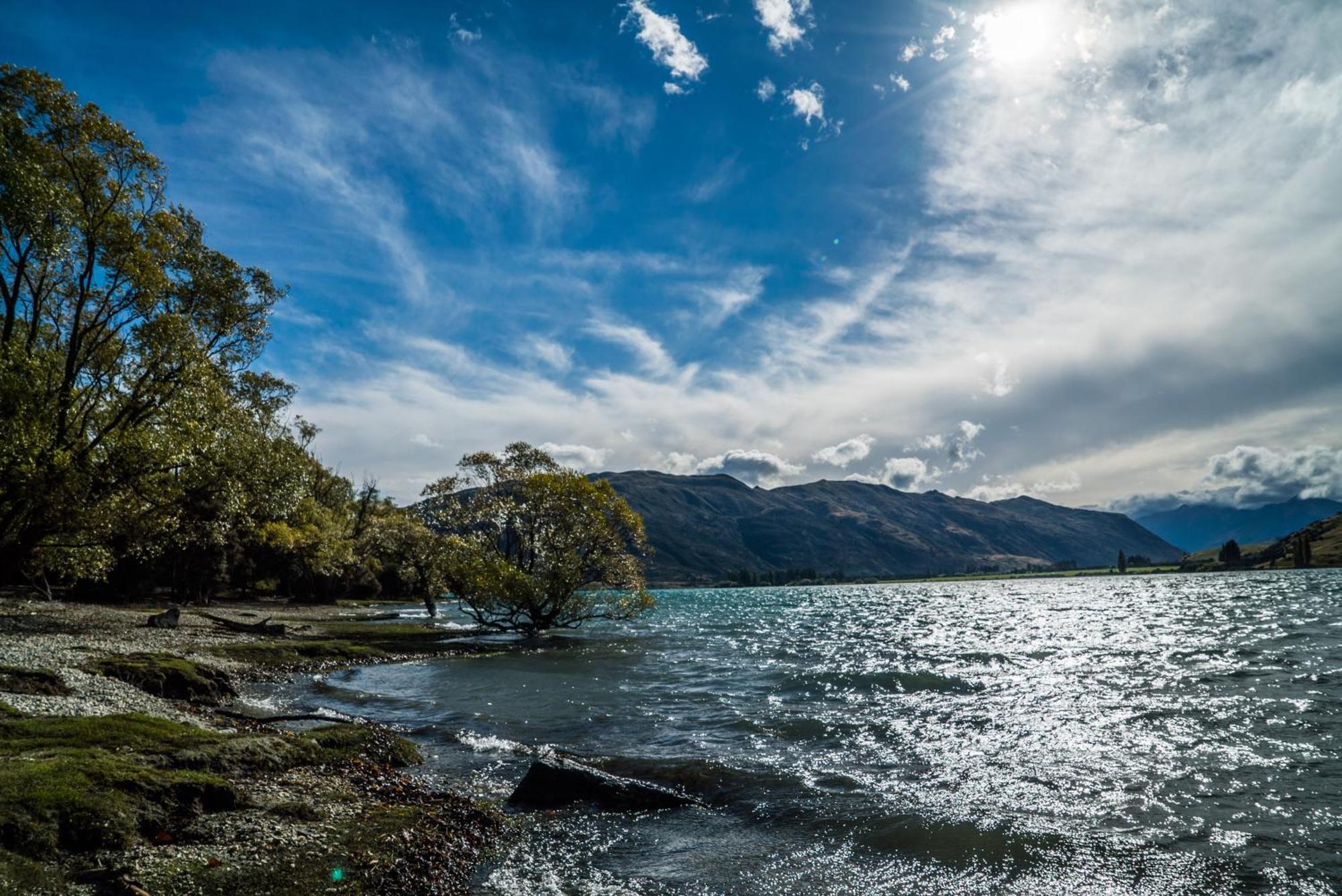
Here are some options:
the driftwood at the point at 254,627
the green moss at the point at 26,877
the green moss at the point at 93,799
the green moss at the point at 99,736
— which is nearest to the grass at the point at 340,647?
the driftwood at the point at 254,627

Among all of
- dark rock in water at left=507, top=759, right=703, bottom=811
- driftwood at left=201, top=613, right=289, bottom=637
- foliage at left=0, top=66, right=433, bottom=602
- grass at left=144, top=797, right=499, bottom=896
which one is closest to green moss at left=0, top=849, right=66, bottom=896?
grass at left=144, top=797, right=499, bottom=896

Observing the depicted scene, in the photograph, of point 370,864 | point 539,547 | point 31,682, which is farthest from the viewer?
point 539,547

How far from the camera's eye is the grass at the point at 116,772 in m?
7.50

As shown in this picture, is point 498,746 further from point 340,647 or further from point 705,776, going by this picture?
point 340,647

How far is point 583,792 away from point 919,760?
8718 mm

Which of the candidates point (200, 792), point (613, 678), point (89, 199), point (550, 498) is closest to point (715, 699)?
point (613, 678)

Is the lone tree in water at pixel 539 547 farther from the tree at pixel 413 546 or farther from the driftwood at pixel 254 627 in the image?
the driftwood at pixel 254 627

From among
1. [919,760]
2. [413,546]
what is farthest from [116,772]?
[413,546]

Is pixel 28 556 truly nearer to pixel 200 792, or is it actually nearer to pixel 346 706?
pixel 346 706

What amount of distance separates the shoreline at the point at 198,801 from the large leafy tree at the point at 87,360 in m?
7.57

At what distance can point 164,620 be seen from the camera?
33969 mm

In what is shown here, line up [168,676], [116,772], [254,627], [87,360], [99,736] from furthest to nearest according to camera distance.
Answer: [254,627] → [87,360] → [168,676] → [99,736] → [116,772]

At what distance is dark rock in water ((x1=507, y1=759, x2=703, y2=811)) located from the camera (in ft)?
42.2

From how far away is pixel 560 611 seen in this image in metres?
50.6
